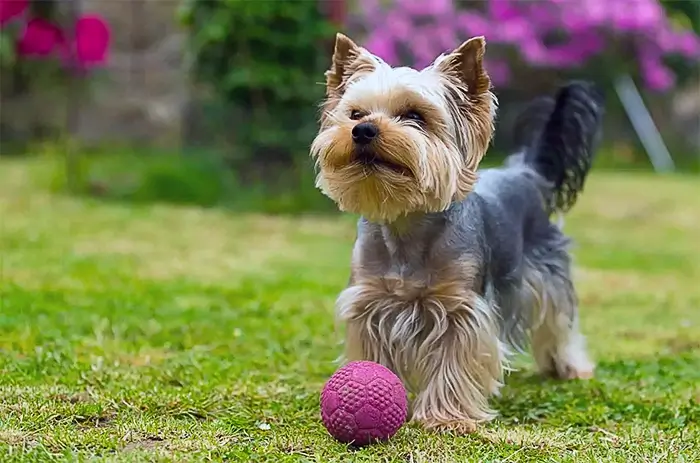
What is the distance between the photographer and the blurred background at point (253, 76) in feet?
36.9

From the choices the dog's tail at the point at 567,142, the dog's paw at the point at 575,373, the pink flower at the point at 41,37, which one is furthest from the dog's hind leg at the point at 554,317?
the pink flower at the point at 41,37

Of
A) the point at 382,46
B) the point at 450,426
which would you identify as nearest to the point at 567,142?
the point at 450,426

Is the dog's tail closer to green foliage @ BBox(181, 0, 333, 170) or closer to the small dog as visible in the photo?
the small dog

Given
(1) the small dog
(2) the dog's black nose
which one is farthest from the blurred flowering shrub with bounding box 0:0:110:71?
(2) the dog's black nose

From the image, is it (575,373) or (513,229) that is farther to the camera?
(575,373)

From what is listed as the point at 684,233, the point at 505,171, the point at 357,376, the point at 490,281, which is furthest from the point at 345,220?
the point at 357,376

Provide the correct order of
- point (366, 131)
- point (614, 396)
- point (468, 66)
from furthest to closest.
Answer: point (614, 396) < point (468, 66) < point (366, 131)

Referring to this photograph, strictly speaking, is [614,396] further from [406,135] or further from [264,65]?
[264,65]

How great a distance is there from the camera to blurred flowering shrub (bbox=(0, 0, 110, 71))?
12.0 m

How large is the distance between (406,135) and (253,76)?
7.30m

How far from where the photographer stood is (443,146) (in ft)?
13.4

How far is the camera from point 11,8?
12734mm

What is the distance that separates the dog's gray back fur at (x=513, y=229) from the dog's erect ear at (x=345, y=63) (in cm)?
60

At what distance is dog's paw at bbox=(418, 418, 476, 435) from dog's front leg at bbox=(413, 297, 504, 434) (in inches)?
1.0
